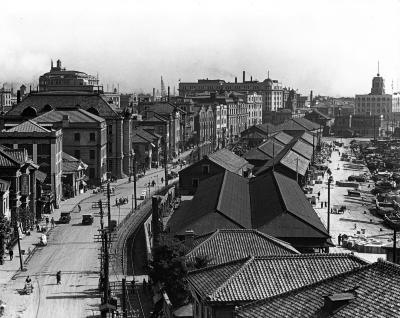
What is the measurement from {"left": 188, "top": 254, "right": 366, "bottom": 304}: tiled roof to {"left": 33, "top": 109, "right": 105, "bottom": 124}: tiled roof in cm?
6244

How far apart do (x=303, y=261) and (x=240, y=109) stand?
16867 cm

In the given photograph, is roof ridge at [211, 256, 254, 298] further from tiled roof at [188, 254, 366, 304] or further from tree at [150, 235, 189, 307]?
tree at [150, 235, 189, 307]

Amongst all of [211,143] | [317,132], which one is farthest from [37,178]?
[317,132]

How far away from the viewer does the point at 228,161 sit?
85.9 m

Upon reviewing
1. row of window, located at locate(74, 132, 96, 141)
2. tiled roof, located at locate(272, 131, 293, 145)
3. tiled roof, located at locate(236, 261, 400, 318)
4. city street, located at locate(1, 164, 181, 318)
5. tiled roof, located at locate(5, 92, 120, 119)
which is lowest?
city street, located at locate(1, 164, 181, 318)

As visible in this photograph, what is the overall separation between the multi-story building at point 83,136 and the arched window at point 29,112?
11.7 feet

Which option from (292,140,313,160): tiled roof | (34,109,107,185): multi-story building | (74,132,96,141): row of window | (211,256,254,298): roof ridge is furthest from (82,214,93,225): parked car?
(292,140,313,160): tiled roof

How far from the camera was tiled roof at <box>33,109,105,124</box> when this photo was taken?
88812mm

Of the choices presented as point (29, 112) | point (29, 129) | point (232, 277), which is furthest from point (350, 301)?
point (29, 112)

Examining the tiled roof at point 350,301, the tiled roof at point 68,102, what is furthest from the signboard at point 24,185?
the tiled roof at point 350,301

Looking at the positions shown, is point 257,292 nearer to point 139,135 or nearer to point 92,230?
point 92,230

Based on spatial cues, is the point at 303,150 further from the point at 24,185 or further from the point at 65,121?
the point at 24,185

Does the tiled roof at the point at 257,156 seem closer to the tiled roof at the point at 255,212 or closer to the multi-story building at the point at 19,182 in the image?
the tiled roof at the point at 255,212

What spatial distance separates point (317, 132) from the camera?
16838 centimetres
